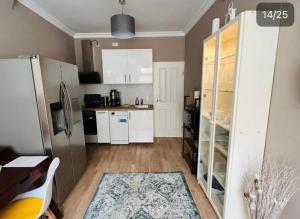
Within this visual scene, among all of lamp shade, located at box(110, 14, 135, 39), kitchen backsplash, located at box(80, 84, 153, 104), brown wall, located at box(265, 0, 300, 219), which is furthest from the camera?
kitchen backsplash, located at box(80, 84, 153, 104)

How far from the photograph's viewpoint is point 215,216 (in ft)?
5.98

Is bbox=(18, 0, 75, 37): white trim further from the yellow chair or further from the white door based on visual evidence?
the yellow chair

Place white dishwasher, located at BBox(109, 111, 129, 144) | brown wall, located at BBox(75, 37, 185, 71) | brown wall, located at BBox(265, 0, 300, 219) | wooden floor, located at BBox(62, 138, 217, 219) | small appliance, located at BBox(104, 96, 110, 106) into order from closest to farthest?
1. brown wall, located at BBox(265, 0, 300, 219)
2. wooden floor, located at BBox(62, 138, 217, 219)
3. white dishwasher, located at BBox(109, 111, 129, 144)
4. brown wall, located at BBox(75, 37, 185, 71)
5. small appliance, located at BBox(104, 96, 110, 106)

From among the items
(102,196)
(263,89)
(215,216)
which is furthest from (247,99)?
(102,196)

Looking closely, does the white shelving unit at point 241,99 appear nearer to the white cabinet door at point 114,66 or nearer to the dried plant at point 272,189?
the dried plant at point 272,189

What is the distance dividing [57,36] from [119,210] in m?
3.49

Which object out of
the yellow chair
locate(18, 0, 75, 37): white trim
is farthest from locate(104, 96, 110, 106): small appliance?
the yellow chair

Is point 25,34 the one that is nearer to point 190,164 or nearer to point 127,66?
point 127,66

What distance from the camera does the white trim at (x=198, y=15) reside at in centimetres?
241

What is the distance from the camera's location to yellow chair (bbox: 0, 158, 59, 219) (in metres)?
1.29

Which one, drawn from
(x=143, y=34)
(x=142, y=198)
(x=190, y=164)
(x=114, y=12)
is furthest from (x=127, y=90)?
(x=142, y=198)

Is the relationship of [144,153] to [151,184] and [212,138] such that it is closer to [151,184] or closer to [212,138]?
[151,184]

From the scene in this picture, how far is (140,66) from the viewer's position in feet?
12.6

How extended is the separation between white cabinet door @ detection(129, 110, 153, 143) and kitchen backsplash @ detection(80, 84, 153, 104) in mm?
676
